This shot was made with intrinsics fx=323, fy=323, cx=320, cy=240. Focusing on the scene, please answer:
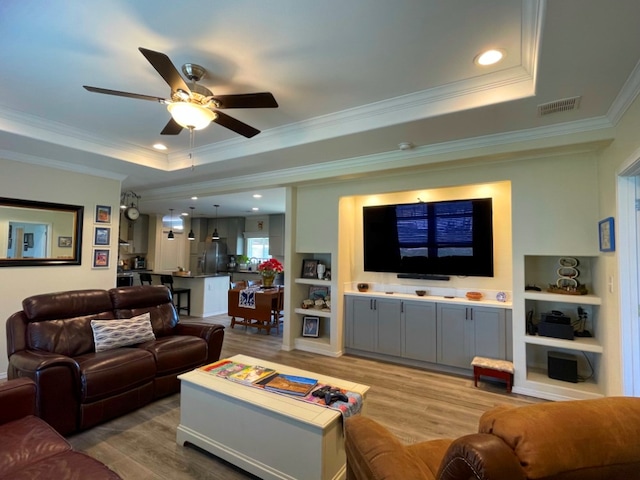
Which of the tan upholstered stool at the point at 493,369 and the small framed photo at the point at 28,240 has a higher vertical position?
the small framed photo at the point at 28,240

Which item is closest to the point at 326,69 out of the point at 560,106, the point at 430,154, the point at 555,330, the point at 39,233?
the point at 430,154

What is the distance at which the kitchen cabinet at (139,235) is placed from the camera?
904cm

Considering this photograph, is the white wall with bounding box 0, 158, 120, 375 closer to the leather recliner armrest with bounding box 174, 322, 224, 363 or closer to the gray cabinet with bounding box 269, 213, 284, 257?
the leather recliner armrest with bounding box 174, 322, 224, 363

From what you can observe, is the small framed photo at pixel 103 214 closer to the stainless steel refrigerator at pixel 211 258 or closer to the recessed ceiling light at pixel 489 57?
the recessed ceiling light at pixel 489 57

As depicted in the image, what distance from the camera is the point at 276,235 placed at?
30.4ft

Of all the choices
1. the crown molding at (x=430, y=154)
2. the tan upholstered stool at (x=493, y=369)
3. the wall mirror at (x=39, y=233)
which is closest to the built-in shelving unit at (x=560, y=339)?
the tan upholstered stool at (x=493, y=369)

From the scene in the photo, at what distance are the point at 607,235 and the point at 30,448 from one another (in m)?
4.22

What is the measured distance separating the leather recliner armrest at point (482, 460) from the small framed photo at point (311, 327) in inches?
162

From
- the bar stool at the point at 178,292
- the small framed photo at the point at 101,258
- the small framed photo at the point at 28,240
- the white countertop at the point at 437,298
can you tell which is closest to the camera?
the white countertop at the point at 437,298

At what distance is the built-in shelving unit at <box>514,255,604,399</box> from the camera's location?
10.4 feet

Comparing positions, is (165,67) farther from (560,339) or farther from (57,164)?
(560,339)

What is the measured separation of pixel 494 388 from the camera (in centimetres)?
350

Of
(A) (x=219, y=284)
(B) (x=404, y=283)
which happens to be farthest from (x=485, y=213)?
(A) (x=219, y=284)

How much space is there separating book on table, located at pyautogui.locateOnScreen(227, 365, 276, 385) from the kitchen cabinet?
26.1 ft
